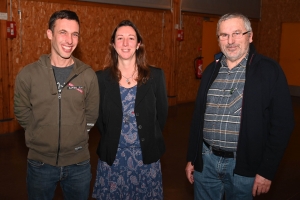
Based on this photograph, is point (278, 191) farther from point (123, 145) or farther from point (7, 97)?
point (7, 97)

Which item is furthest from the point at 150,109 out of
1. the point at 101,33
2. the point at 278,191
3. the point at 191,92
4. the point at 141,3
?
the point at 191,92

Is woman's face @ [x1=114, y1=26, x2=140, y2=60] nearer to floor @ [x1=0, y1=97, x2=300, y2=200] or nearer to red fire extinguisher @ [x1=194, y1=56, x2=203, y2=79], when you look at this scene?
floor @ [x1=0, y1=97, x2=300, y2=200]

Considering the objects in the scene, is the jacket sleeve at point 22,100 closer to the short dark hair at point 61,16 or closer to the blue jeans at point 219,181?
the short dark hair at point 61,16

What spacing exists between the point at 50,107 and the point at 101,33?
540 centimetres

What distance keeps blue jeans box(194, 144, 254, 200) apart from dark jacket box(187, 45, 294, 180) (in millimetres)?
68

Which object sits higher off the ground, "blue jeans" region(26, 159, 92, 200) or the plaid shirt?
the plaid shirt

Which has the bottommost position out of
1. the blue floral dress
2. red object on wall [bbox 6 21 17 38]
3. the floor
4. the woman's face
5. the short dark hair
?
the floor

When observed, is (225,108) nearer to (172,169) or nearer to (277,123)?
(277,123)

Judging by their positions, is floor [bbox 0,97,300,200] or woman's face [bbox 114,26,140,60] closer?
woman's face [bbox 114,26,140,60]

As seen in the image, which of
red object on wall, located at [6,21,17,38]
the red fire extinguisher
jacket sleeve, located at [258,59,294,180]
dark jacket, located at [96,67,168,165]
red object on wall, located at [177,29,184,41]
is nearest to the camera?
jacket sleeve, located at [258,59,294,180]

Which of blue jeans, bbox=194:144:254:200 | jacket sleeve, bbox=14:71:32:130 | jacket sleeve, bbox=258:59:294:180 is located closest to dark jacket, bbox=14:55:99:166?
jacket sleeve, bbox=14:71:32:130

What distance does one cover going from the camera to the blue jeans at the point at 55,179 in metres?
2.34

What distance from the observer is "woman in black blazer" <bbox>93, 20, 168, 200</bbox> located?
103 inches

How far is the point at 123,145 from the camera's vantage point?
264 centimetres
